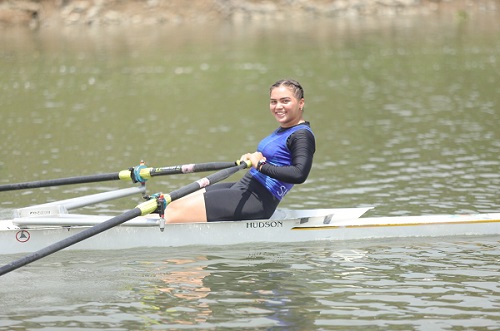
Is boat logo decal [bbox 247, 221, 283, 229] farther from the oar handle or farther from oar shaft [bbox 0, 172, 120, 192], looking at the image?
oar shaft [bbox 0, 172, 120, 192]

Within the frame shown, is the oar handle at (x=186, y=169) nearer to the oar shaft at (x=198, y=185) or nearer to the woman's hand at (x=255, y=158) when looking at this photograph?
the oar shaft at (x=198, y=185)

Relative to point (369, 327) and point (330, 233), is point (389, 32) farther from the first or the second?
point (369, 327)

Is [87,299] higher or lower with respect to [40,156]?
lower

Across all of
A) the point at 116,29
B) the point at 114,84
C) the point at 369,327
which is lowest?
the point at 369,327

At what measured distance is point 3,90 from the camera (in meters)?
31.9

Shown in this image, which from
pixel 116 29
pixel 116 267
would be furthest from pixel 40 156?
pixel 116 29

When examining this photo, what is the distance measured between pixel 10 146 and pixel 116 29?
117ft

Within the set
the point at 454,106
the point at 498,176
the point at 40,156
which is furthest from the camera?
the point at 454,106

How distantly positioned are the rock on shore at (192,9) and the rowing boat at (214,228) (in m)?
47.4

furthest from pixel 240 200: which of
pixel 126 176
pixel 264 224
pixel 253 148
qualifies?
pixel 253 148

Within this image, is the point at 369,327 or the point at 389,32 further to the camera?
the point at 389,32

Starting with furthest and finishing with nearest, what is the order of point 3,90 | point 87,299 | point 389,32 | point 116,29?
point 116,29, point 389,32, point 3,90, point 87,299

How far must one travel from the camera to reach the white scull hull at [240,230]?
12312 mm

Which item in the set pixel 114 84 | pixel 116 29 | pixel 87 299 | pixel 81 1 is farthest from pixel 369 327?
pixel 81 1
